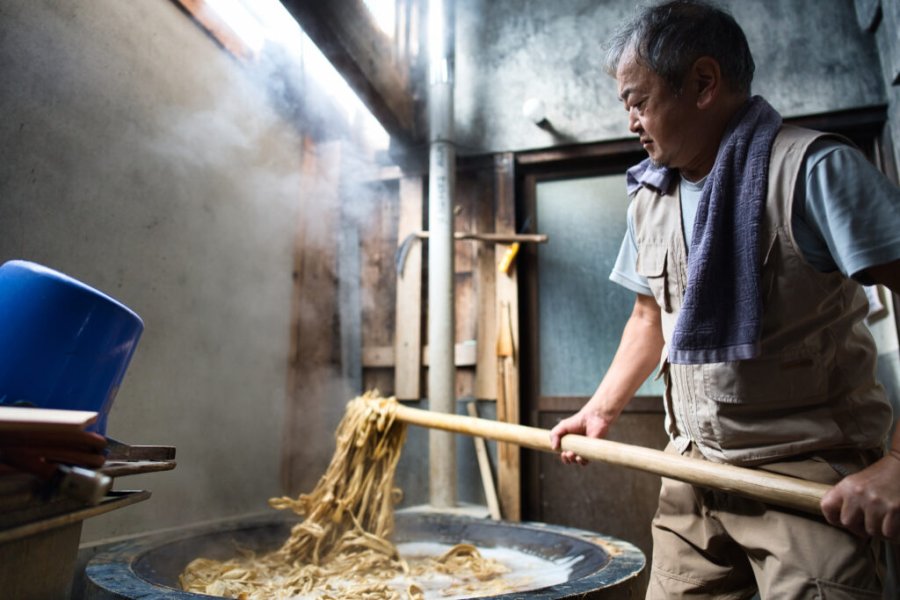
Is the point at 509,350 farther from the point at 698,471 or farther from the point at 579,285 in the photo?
the point at 698,471

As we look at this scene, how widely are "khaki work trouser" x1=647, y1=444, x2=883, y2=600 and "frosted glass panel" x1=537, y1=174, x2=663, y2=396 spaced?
2308 mm

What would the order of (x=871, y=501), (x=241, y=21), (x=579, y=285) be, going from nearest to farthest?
(x=871, y=501) < (x=241, y=21) < (x=579, y=285)

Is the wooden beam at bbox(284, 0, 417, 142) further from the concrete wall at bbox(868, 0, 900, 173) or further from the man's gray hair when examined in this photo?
the concrete wall at bbox(868, 0, 900, 173)

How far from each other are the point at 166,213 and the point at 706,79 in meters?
2.80

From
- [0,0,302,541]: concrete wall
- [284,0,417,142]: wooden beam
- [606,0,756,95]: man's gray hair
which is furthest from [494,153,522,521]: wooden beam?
[606,0,756,95]: man's gray hair

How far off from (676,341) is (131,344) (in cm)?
151

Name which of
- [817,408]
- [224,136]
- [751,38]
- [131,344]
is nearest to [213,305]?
[224,136]

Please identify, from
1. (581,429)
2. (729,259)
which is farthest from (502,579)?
(729,259)

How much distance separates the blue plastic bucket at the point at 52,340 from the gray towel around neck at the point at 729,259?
1504 mm

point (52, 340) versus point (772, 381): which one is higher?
point (52, 340)

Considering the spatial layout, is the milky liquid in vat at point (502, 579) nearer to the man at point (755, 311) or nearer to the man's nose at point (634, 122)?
the man at point (755, 311)

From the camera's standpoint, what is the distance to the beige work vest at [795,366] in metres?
1.41

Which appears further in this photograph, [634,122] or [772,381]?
[634,122]

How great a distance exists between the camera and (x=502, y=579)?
2.42 meters
